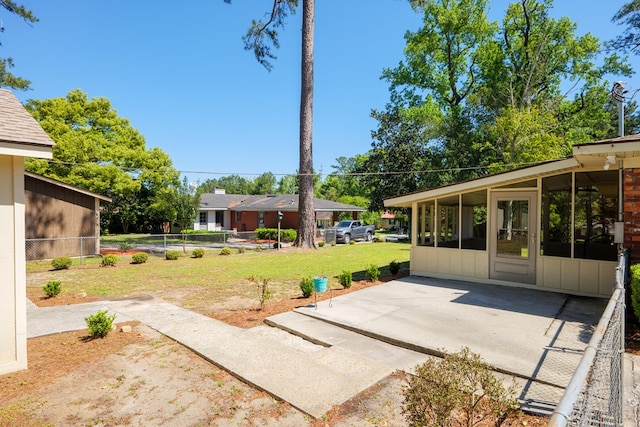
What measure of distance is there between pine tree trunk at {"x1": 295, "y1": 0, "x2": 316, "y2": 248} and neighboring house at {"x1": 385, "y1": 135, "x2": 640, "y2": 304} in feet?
31.2

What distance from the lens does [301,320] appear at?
655 centimetres

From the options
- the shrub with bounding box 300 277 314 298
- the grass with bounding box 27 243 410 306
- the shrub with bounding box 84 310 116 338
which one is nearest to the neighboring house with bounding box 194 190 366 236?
the grass with bounding box 27 243 410 306

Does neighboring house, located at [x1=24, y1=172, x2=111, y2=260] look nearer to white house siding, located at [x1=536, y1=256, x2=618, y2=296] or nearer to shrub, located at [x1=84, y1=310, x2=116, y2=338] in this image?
shrub, located at [x1=84, y1=310, x2=116, y2=338]

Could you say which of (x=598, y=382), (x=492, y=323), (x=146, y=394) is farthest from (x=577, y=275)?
(x=146, y=394)

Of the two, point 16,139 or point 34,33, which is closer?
point 16,139

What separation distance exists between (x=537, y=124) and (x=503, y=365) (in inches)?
755

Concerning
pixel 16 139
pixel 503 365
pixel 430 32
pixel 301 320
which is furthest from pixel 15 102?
pixel 430 32

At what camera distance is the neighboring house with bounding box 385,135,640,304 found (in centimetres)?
643

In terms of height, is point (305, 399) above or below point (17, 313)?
below

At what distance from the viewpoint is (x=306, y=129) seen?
19219 mm

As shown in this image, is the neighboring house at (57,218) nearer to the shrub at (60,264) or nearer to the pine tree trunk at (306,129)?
the shrub at (60,264)

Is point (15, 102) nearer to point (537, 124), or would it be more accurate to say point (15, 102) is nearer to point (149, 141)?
point (537, 124)

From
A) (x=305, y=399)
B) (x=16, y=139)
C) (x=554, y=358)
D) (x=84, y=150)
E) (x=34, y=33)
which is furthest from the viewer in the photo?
(x=84, y=150)

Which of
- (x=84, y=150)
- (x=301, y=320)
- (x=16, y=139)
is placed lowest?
(x=301, y=320)
